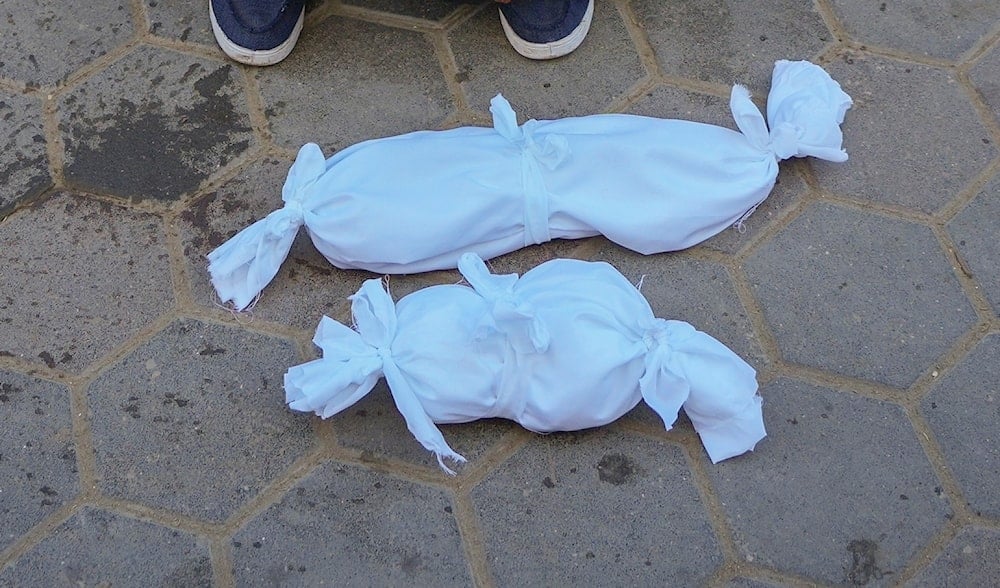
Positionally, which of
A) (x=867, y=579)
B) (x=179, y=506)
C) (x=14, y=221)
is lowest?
(x=867, y=579)

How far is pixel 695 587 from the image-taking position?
1730mm

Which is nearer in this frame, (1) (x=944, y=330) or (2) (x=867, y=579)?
(2) (x=867, y=579)

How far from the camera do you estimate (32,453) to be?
6.09 ft

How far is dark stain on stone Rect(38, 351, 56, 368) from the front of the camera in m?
1.95

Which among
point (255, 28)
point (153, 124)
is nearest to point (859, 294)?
point (255, 28)

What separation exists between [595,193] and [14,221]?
1178mm

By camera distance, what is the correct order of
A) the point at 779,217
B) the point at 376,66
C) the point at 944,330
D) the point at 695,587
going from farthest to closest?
the point at 376,66 → the point at 779,217 → the point at 944,330 → the point at 695,587

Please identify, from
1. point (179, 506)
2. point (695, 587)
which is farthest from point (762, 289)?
point (179, 506)

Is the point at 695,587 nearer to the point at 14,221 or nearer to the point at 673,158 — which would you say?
the point at 673,158

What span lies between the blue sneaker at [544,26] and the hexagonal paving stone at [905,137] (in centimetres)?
58

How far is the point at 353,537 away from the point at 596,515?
0.41 m

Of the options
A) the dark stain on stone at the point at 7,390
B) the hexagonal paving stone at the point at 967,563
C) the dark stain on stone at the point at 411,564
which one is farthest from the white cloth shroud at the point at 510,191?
the hexagonal paving stone at the point at 967,563

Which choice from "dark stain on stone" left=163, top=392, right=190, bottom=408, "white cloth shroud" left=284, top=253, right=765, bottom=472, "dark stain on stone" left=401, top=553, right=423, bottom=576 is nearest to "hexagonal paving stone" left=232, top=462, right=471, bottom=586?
"dark stain on stone" left=401, top=553, right=423, bottom=576

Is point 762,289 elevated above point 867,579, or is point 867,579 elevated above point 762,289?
point 762,289
